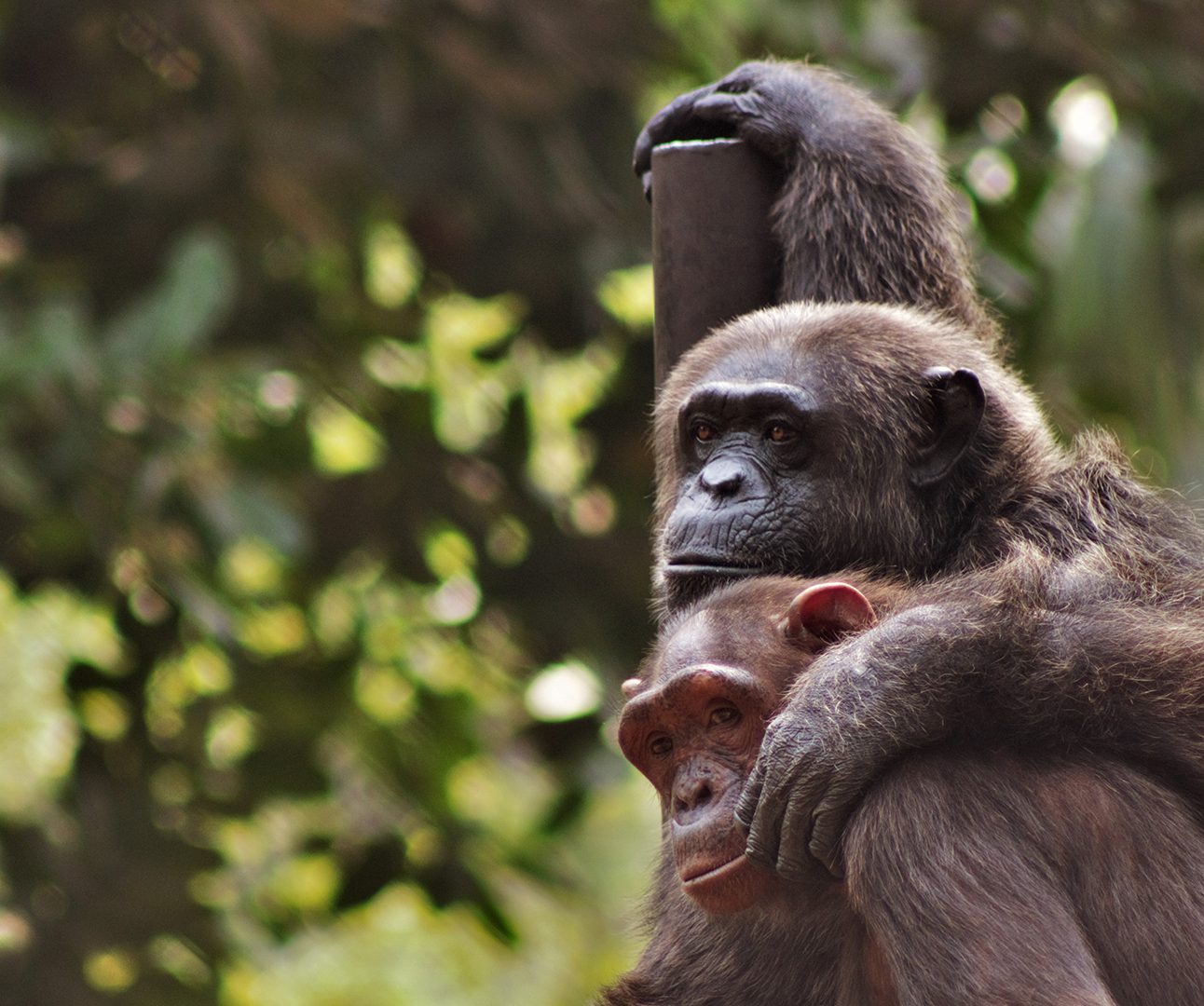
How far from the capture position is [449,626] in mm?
6391

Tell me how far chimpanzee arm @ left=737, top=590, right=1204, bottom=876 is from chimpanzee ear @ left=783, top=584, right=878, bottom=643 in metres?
0.08

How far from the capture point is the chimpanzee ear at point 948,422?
10.5ft

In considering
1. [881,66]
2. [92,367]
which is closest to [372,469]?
[92,367]

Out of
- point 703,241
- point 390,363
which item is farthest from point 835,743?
point 390,363

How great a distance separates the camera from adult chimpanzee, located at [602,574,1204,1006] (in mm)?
2314

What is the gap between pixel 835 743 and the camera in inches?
97.5

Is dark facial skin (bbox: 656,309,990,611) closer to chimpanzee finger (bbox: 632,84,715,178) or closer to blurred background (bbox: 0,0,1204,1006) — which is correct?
chimpanzee finger (bbox: 632,84,715,178)

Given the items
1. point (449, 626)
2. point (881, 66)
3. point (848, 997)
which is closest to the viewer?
point (848, 997)

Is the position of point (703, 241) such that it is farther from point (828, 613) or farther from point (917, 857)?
point (917, 857)

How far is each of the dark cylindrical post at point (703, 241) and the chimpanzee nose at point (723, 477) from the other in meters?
0.35

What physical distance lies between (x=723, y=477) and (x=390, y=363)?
12.2 ft

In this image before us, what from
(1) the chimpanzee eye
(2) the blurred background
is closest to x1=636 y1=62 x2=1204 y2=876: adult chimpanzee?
(1) the chimpanzee eye

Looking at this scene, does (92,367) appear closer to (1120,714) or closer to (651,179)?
(651,179)

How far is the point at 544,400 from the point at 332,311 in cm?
85
